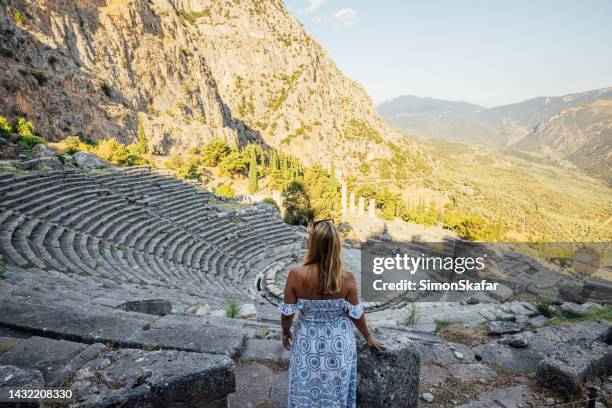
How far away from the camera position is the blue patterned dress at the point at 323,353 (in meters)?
2.49

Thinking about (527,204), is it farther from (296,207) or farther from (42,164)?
(42,164)

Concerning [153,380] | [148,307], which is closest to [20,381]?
[153,380]

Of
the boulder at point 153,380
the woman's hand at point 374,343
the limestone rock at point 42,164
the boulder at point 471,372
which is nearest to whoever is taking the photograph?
the boulder at point 153,380

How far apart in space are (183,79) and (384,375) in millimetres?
65226

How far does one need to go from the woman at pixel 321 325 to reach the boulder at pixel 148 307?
353 cm

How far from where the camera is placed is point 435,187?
2899 inches

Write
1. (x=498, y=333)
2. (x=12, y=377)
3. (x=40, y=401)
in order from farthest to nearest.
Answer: (x=498, y=333) < (x=12, y=377) < (x=40, y=401)

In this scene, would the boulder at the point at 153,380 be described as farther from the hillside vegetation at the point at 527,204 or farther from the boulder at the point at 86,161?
the hillside vegetation at the point at 527,204

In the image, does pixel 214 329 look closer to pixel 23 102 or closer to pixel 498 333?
pixel 498 333

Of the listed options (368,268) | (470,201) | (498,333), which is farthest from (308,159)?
(498,333)

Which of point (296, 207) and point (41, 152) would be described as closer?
point (41, 152)

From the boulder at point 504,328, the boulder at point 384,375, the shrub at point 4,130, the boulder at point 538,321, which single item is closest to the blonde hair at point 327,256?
the boulder at point 384,375

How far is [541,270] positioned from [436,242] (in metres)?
6.36

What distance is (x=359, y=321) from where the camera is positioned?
2.66 m
